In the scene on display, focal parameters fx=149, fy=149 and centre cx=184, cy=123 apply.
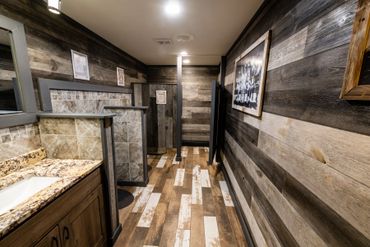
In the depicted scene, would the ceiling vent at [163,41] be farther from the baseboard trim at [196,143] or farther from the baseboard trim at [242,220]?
the baseboard trim at [196,143]

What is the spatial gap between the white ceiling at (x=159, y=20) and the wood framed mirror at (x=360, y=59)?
1.17 metres

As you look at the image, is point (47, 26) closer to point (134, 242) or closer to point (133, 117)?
point (133, 117)

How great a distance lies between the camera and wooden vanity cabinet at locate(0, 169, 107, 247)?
0.75 metres

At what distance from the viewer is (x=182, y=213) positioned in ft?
6.34

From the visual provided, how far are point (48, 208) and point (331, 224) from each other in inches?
56.5

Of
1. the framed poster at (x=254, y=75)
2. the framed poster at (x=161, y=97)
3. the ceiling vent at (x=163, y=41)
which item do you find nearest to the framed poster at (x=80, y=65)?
the ceiling vent at (x=163, y=41)

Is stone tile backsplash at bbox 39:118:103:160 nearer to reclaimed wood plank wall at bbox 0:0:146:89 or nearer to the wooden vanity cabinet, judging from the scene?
the wooden vanity cabinet

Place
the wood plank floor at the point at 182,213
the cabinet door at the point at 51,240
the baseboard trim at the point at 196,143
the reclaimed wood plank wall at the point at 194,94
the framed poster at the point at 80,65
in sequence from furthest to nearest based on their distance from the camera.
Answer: the baseboard trim at the point at 196,143 < the reclaimed wood plank wall at the point at 194,94 < the framed poster at the point at 80,65 < the wood plank floor at the point at 182,213 < the cabinet door at the point at 51,240

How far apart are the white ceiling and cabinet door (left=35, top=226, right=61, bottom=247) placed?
1.87m

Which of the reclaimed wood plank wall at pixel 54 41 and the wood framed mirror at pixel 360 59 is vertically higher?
the reclaimed wood plank wall at pixel 54 41

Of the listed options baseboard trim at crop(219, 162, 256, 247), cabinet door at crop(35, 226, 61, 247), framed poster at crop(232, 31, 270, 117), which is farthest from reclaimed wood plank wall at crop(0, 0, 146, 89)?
baseboard trim at crop(219, 162, 256, 247)

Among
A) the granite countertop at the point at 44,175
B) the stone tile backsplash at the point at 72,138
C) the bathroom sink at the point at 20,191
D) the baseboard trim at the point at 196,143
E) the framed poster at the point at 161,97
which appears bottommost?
the baseboard trim at the point at 196,143

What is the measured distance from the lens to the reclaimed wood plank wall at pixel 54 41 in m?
1.28

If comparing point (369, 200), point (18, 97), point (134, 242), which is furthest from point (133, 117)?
point (369, 200)
